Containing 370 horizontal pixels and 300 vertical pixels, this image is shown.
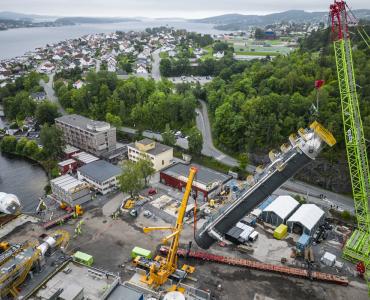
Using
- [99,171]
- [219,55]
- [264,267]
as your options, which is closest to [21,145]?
[99,171]

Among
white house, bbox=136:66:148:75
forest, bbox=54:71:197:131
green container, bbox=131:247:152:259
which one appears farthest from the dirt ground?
white house, bbox=136:66:148:75

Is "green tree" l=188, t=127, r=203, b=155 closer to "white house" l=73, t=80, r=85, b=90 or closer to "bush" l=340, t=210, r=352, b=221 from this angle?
"bush" l=340, t=210, r=352, b=221

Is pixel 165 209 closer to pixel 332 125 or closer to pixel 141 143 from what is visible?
pixel 141 143

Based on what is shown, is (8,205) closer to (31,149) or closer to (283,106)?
(31,149)

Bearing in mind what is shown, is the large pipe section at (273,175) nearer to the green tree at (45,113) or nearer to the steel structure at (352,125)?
the steel structure at (352,125)

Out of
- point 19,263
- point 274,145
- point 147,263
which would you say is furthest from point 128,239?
point 274,145
